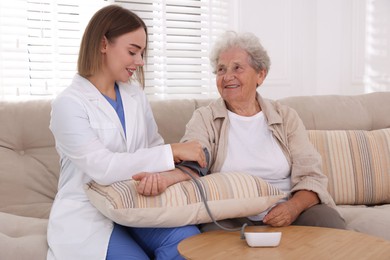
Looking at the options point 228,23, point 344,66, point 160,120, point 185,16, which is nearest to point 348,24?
point 344,66

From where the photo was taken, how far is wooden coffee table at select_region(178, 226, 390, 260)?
1562 millimetres

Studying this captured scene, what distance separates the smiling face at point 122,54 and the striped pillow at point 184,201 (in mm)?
419

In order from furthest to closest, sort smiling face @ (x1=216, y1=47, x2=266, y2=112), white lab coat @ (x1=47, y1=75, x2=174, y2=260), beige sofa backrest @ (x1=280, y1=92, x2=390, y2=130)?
beige sofa backrest @ (x1=280, y1=92, x2=390, y2=130), smiling face @ (x1=216, y1=47, x2=266, y2=112), white lab coat @ (x1=47, y1=75, x2=174, y2=260)

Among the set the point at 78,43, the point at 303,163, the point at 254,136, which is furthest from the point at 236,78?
the point at 78,43

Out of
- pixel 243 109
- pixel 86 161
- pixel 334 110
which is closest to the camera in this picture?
pixel 86 161

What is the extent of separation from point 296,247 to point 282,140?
736 mm

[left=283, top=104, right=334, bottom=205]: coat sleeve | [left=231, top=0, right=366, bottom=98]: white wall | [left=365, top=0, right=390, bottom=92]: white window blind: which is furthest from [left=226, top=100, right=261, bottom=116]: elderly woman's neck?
[left=365, top=0, right=390, bottom=92]: white window blind

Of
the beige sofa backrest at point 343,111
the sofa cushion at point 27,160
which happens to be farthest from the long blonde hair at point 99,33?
the beige sofa backrest at point 343,111

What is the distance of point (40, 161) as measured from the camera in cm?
245

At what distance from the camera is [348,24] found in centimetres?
381

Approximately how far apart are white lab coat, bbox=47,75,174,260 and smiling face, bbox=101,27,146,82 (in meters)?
0.10

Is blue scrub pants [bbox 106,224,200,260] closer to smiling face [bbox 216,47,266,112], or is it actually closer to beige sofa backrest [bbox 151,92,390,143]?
smiling face [bbox 216,47,266,112]

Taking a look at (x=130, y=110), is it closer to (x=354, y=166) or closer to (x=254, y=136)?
(x=254, y=136)

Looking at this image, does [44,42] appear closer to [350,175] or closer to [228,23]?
[228,23]
